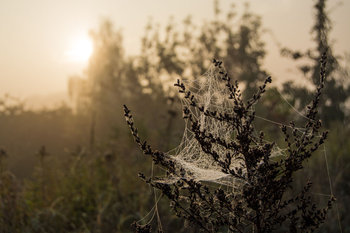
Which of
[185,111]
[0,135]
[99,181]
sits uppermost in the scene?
[0,135]

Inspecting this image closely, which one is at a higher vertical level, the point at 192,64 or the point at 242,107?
the point at 192,64

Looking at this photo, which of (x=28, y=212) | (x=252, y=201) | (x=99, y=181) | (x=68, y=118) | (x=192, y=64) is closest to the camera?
(x=252, y=201)

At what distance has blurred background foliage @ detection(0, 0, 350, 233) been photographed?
4227 mm

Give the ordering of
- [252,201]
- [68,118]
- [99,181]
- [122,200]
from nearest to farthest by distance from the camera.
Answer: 1. [252,201]
2. [122,200]
3. [99,181]
4. [68,118]

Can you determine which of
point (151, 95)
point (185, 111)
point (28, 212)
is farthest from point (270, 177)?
point (151, 95)

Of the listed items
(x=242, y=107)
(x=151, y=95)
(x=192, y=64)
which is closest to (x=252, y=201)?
(x=242, y=107)

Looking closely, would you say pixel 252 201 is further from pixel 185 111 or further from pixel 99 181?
pixel 99 181

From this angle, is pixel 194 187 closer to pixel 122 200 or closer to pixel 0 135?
pixel 122 200

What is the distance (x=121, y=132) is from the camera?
10797 mm

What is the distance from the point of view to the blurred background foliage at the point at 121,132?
4.23m

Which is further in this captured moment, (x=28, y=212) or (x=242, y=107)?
(x=28, y=212)

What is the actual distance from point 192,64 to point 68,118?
711cm

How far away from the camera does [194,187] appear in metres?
1.84

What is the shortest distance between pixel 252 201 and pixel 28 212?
3868mm
